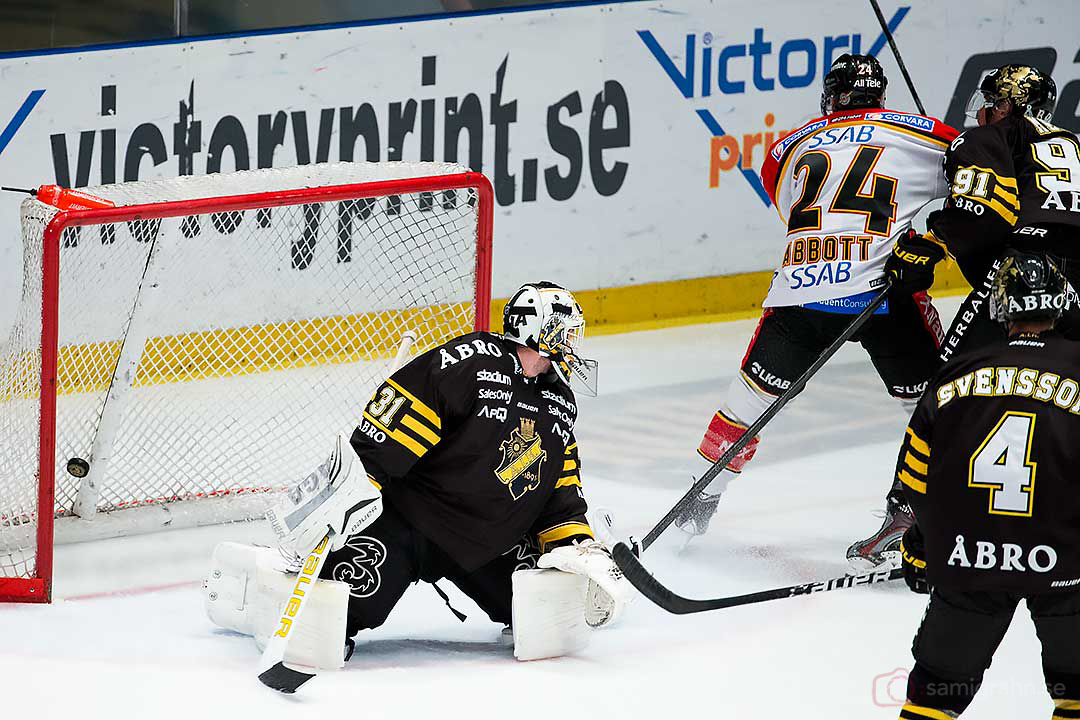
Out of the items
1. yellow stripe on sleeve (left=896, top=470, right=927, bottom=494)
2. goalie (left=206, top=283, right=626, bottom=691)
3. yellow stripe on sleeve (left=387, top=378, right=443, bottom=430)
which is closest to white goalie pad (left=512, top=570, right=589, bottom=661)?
goalie (left=206, top=283, right=626, bottom=691)

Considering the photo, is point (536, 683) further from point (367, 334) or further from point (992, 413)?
point (367, 334)

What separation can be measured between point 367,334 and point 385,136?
1.11m

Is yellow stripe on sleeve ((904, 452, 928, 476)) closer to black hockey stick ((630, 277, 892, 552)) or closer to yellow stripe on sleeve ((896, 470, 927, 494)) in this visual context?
yellow stripe on sleeve ((896, 470, 927, 494))

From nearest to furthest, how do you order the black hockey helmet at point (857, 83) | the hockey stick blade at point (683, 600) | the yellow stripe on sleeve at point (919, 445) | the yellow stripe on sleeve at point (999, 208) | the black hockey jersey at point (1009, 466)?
the black hockey jersey at point (1009, 466) → the yellow stripe on sleeve at point (919, 445) → the hockey stick blade at point (683, 600) → the yellow stripe on sleeve at point (999, 208) → the black hockey helmet at point (857, 83)

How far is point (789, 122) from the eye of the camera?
7258 millimetres

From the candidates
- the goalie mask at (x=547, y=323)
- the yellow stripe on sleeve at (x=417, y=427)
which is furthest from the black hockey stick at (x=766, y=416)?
the yellow stripe on sleeve at (x=417, y=427)

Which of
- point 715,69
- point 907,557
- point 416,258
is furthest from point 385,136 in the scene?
point 907,557

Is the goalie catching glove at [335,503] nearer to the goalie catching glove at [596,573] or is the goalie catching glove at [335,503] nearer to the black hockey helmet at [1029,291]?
the goalie catching glove at [596,573]

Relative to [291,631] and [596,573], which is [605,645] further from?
[291,631]

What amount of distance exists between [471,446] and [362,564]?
1.13ft

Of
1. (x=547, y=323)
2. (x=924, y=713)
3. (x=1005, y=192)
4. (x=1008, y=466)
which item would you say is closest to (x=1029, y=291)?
(x=1008, y=466)

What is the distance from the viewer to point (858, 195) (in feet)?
15.4

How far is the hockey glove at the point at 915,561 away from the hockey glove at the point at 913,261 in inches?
53.5

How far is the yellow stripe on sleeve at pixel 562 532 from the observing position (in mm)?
4035
